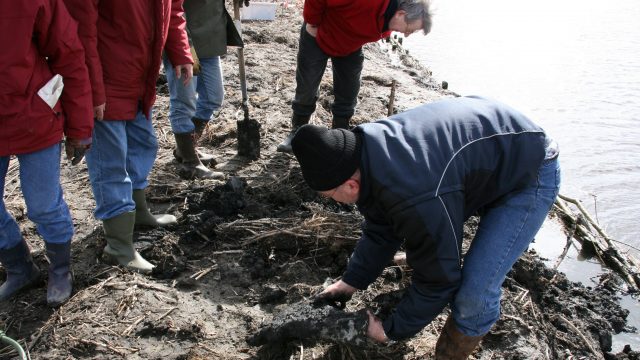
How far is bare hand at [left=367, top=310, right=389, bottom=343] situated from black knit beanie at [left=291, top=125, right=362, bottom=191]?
0.88 m

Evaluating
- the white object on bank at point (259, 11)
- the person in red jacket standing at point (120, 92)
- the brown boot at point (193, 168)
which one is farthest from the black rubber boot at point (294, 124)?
the white object on bank at point (259, 11)

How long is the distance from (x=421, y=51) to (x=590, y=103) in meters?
4.13

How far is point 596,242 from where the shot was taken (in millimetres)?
4445

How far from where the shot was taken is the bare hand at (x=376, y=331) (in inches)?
97.6

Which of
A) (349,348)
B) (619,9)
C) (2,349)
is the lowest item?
(2,349)

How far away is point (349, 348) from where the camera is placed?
2.72m

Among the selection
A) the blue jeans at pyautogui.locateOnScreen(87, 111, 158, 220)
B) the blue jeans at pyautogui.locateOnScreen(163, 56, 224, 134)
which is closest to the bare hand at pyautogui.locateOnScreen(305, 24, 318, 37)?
the blue jeans at pyautogui.locateOnScreen(163, 56, 224, 134)

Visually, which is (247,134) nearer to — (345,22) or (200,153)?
(200,153)

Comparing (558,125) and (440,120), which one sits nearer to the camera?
(440,120)

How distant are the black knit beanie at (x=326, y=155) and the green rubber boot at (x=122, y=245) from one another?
170 centimetres

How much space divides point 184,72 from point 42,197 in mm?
1459

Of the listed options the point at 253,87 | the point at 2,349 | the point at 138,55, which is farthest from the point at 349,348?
the point at 253,87

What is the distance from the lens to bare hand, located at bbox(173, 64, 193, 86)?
3.62m

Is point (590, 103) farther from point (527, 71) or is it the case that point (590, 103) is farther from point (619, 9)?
point (619, 9)
